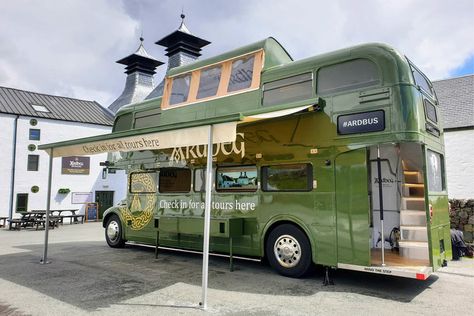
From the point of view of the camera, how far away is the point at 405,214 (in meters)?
7.17

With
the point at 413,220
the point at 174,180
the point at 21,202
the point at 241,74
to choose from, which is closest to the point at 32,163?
the point at 21,202

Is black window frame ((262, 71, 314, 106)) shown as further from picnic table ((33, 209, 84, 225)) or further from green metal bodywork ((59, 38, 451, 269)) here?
picnic table ((33, 209, 84, 225))

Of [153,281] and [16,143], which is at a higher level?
[16,143]

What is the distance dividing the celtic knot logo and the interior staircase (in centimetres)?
586

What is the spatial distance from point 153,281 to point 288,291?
7.92ft

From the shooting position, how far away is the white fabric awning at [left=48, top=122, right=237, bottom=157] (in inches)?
214

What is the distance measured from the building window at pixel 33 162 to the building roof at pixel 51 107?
2.50 m

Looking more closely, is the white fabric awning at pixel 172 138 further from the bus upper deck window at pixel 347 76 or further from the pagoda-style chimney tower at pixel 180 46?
the pagoda-style chimney tower at pixel 180 46

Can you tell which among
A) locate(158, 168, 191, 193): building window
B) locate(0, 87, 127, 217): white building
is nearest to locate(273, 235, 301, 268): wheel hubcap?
locate(158, 168, 191, 193): building window

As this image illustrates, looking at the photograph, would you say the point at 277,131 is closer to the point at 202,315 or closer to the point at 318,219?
the point at 318,219

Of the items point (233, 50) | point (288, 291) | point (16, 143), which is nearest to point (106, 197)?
point (16, 143)

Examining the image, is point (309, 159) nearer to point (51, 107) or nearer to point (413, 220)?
point (413, 220)

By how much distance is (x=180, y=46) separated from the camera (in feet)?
102

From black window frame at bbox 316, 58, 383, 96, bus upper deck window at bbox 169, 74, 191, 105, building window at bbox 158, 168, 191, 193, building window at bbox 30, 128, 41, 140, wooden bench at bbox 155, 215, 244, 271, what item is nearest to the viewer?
black window frame at bbox 316, 58, 383, 96
